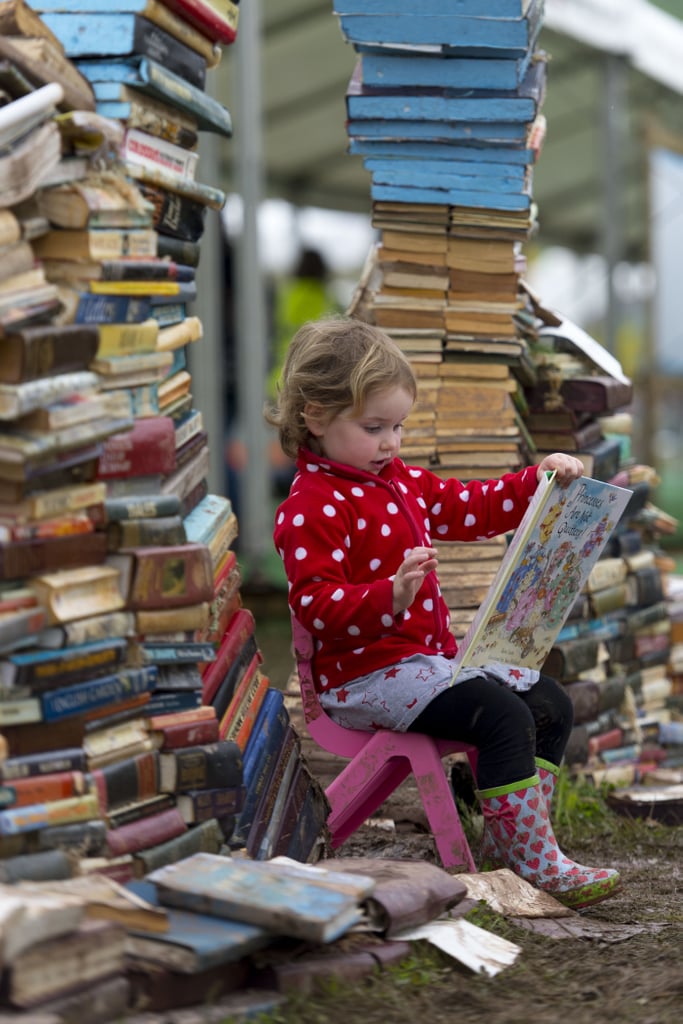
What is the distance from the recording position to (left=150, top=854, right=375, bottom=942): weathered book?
2.33 m

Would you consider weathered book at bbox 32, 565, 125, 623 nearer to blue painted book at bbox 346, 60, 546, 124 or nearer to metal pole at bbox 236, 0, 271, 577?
blue painted book at bbox 346, 60, 546, 124

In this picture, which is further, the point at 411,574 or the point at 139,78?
the point at 411,574

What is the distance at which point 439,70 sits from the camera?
420 centimetres

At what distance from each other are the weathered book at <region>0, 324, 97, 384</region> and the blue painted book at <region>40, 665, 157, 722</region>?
552 mm

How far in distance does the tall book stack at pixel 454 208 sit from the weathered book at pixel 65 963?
2180mm

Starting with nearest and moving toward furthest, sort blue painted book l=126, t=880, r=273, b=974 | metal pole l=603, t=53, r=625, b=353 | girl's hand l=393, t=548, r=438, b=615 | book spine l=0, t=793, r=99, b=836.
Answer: blue painted book l=126, t=880, r=273, b=974 → book spine l=0, t=793, r=99, b=836 → girl's hand l=393, t=548, r=438, b=615 → metal pole l=603, t=53, r=625, b=353

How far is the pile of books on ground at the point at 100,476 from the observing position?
2.47 meters

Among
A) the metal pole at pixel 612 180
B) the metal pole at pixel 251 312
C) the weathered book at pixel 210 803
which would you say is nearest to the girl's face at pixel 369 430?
the weathered book at pixel 210 803

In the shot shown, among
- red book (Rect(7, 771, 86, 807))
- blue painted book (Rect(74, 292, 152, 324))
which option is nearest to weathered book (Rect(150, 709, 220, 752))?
red book (Rect(7, 771, 86, 807))

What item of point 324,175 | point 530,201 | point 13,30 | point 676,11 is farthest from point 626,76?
point 13,30

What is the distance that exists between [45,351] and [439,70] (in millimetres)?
2146

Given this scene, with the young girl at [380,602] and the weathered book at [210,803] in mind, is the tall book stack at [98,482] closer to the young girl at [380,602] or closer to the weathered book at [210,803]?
the weathered book at [210,803]

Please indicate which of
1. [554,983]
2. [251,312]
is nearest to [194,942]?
[554,983]

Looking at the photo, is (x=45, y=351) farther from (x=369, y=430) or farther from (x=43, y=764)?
(x=369, y=430)
